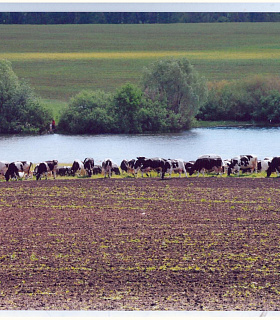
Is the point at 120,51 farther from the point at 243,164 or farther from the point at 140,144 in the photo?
the point at 243,164

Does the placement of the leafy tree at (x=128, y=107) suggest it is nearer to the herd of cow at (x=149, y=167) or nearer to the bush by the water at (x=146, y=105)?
the bush by the water at (x=146, y=105)

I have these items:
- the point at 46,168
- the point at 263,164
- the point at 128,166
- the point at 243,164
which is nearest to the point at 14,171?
the point at 46,168

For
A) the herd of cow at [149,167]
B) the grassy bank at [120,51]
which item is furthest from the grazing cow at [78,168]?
the grassy bank at [120,51]

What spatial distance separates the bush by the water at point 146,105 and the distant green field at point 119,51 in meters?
0.12

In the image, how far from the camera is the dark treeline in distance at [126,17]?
6.36 m

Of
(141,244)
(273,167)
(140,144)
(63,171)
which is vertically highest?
(140,144)

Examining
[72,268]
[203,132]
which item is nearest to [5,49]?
[203,132]

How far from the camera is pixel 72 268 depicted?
189 inches

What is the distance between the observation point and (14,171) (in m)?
7.45

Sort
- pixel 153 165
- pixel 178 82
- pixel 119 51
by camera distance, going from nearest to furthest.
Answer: pixel 119 51
pixel 178 82
pixel 153 165

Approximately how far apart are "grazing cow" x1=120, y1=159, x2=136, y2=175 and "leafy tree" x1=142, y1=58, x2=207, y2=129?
751 millimetres

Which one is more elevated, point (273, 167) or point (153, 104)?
point (153, 104)

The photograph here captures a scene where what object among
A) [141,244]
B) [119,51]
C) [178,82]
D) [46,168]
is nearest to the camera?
[141,244]

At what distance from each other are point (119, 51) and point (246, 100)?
63.3 inches
